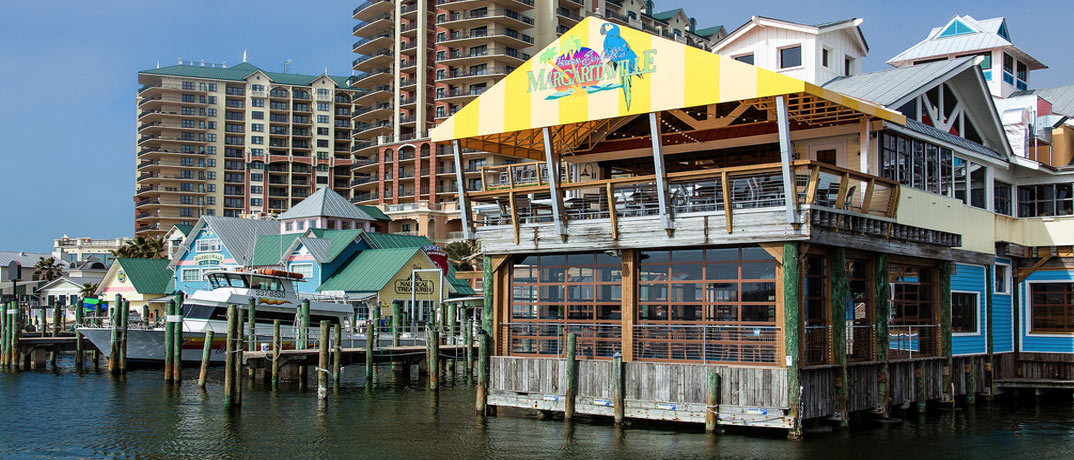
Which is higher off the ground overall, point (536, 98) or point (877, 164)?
point (536, 98)

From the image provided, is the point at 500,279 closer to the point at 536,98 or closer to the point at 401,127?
the point at 536,98

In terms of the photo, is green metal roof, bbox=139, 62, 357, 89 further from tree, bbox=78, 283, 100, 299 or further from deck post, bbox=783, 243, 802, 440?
deck post, bbox=783, 243, 802, 440

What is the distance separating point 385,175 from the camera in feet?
393

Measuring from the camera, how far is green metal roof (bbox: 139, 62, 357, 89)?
15150cm

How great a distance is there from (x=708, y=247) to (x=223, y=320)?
28437 millimetres

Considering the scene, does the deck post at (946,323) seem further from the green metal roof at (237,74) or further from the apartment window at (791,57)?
the green metal roof at (237,74)

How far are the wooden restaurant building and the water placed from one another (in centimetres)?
80

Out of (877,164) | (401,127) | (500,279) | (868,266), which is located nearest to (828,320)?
(868,266)

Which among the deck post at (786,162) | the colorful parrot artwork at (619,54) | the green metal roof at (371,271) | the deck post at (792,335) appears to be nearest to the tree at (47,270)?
the green metal roof at (371,271)

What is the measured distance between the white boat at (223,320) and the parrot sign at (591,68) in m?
22.4

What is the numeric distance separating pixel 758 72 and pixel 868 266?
663 cm

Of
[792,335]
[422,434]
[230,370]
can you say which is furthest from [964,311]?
[230,370]

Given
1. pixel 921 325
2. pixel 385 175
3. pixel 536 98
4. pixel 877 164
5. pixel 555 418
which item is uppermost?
pixel 385 175

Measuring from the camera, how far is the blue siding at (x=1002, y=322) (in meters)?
31.5
